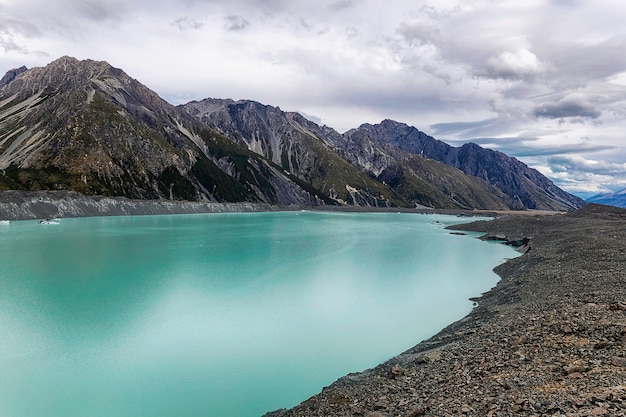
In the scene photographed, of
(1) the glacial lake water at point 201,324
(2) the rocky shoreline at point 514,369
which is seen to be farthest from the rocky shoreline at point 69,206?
(2) the rocky shoreline at point 514,369

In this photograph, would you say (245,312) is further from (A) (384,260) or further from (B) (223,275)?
(A) (384,260)

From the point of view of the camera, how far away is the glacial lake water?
17.1m

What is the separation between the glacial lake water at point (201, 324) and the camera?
1714 cm

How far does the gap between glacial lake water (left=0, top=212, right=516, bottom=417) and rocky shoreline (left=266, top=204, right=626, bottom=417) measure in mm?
3223

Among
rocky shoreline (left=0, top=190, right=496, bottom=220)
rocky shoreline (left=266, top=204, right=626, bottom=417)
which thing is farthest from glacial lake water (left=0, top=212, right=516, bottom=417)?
rocky shoreline (left=0, top=190, right=496, bottom=220)

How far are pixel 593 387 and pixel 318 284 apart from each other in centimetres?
3066

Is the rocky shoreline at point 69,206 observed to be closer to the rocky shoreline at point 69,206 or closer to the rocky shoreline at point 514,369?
the rocky shoreline at point 69,206

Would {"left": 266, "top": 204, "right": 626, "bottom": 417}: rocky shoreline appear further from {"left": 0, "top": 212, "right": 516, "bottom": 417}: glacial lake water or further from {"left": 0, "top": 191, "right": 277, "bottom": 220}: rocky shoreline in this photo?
{"left": 0, "top": 191, "right": 277, "bottom": 220}: rocky shoreline

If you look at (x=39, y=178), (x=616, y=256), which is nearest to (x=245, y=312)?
(x=616, y=256)

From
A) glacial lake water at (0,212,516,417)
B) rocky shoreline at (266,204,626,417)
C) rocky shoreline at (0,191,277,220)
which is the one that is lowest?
glacial lake water at (0,212,516,417)

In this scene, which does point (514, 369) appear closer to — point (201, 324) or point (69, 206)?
point (201, 324)

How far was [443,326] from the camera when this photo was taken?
89.5ft

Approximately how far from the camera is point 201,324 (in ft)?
86.5

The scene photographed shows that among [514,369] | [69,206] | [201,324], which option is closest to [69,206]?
[69,206]
